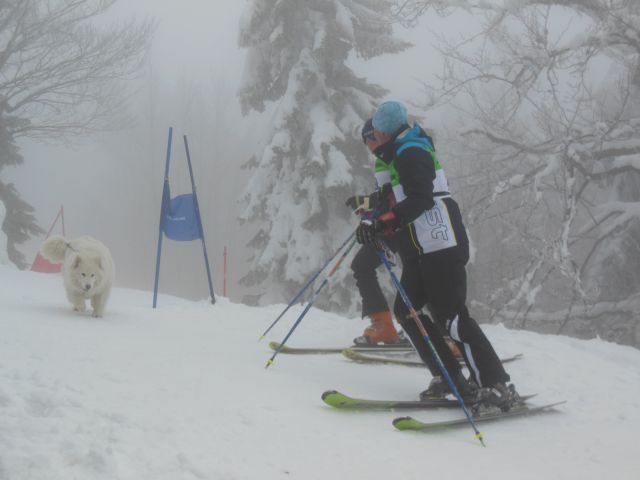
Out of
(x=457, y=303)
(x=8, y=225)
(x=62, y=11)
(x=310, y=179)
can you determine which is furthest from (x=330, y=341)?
(x=62, y=11)

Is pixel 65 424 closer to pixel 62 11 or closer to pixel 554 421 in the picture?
pixel 554 421

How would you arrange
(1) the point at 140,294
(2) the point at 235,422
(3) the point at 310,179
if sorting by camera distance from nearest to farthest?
(2) the point at 235,422, (1) the point at 140,294, (3) the point at 310,179

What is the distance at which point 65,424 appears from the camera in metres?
2.41

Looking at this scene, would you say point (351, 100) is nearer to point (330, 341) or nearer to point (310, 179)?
point (310, 179)

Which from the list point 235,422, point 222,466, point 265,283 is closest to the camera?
point 222,466

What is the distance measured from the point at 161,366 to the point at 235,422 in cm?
106

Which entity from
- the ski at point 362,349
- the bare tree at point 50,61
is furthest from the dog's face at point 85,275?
the bare tree at point 50,61

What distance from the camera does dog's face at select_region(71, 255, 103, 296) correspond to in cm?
570

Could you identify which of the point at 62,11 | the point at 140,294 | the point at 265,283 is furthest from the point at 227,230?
the point at 140,294

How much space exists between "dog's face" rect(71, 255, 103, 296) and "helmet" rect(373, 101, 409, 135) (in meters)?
3.40

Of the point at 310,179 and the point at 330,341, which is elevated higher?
the point at 310,179

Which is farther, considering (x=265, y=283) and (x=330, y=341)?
(x=265, y=283)

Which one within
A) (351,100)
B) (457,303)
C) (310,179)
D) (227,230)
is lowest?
(227,230)

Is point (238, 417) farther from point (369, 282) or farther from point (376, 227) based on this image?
point (369, 282)
